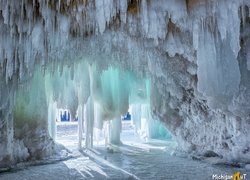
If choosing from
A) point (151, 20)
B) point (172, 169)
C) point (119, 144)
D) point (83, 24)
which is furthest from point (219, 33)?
point (119, 144)

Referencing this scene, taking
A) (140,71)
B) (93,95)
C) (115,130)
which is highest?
(140,71)

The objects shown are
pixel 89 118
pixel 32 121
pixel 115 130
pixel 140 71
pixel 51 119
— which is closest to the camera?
pixel 32 121

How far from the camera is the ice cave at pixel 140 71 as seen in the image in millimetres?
8125

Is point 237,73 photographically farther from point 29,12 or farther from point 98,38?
point 29,12

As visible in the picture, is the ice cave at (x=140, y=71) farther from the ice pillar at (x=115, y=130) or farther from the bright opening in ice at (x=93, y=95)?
the ice pillar at (x=115, y=130)

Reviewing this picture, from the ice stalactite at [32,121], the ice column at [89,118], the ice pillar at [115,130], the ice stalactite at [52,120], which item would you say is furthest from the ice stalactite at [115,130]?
the ice stalactite at [32,121]

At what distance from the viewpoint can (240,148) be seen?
1071 centimetres

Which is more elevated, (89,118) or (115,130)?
(89,118)

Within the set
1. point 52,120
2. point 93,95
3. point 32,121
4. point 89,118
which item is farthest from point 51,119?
point 32,121

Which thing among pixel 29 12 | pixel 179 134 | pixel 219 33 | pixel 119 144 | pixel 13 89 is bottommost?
pixel 119 144

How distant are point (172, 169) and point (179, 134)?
453cm

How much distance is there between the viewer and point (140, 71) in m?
14.5

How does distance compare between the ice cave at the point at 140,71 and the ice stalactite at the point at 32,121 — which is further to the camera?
the ice stalactite at the point at 32,121

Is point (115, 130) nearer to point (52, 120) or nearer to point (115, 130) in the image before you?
point (115, 130)
